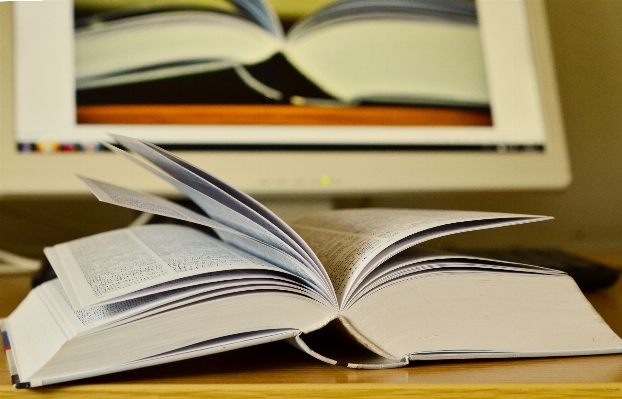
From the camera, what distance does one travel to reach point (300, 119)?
0.62 meters

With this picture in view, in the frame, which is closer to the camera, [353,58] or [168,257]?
[168,257]

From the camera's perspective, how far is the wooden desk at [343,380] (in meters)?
0.25

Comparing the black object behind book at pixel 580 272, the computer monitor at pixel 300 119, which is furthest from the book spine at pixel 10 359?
the computer monitor at pixel 300 119

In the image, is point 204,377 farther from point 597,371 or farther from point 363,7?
point 363,7

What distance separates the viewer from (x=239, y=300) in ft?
0.91

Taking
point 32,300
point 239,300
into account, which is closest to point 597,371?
point 239,300

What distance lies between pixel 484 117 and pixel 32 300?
52 cm

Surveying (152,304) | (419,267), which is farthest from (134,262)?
(419,267)

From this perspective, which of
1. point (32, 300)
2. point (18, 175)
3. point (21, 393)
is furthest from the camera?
point (18, 175)

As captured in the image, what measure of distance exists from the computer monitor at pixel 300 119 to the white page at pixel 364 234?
197 mm

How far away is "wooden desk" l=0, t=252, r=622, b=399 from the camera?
9.8 inches

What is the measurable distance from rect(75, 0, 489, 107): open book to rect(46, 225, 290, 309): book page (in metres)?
0.27

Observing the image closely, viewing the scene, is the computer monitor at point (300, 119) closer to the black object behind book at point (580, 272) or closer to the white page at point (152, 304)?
the black object behind book at point (580, 272)

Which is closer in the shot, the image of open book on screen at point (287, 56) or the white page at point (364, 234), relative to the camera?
the white page at point (364, 234)
